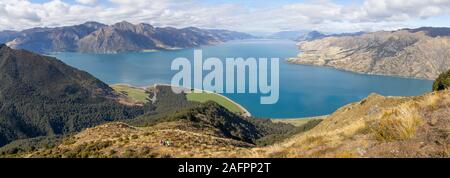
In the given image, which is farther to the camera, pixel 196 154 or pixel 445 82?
pixel 445 82

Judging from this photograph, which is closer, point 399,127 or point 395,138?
point 395,138

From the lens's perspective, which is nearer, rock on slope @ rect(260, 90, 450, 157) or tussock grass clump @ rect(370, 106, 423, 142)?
rock on slope @ rect(260, 90, 450, 157)

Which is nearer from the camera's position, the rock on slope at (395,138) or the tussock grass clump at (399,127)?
the rock on slope at (395,138)

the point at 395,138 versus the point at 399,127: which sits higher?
the point at 399,127
